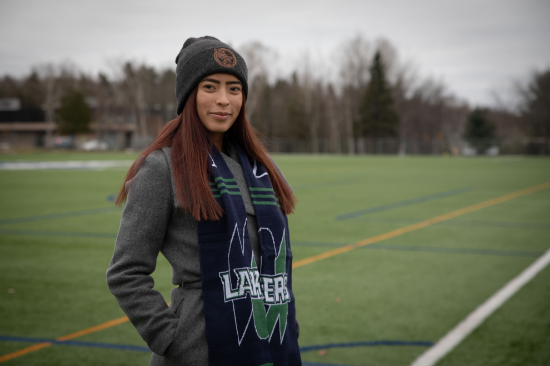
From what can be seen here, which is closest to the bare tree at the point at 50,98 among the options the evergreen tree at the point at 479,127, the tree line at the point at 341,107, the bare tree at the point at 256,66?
the tree line at the point at 341,107

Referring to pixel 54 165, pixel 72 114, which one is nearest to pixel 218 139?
pixel 54 165

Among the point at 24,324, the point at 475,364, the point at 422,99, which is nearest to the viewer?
the point at 475,364

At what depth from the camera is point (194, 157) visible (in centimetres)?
172

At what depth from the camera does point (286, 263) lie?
1889mm

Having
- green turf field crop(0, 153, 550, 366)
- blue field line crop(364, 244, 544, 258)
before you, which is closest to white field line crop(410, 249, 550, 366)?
green turf field crop(0, 153, 550, 366)

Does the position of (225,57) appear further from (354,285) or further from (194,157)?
(354,285)

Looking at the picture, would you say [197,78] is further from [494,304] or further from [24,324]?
[494,304]

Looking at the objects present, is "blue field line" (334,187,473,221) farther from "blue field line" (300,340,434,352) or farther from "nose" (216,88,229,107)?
"nose" (216,88,229,107)

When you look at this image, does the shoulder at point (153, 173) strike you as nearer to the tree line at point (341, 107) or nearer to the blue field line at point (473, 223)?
the blue field line at point (473, 223)

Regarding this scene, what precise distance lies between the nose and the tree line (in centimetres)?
5638

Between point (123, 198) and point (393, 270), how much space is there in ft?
16.3

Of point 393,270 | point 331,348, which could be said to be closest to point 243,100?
point 331,348

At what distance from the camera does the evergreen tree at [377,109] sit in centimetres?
6525

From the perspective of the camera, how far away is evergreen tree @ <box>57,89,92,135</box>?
213 ft
